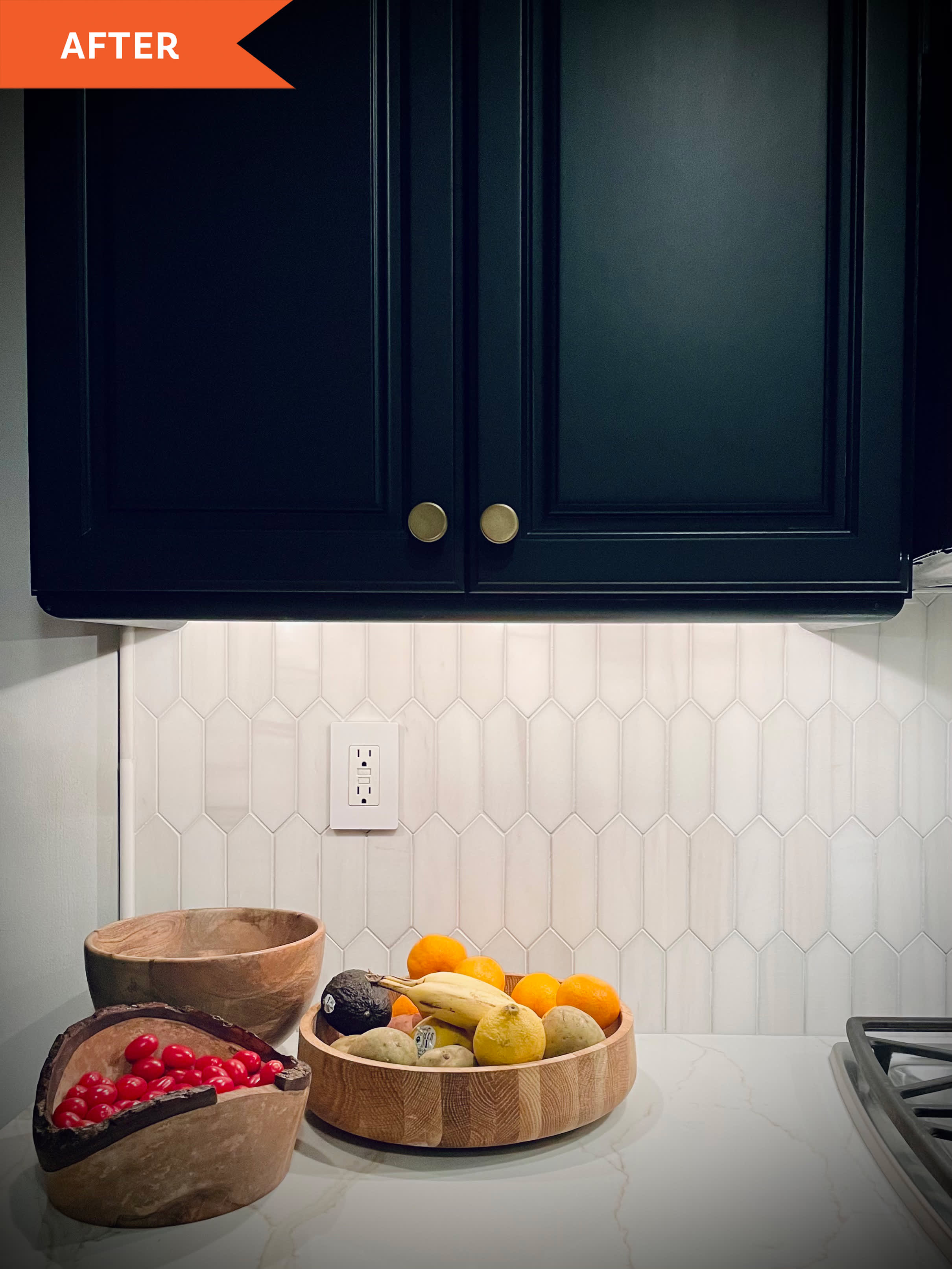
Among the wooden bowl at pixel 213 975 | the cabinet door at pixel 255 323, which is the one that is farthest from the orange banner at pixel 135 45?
the wooden bowl at pixel 213 975

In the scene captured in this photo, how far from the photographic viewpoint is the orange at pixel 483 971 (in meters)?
1.07

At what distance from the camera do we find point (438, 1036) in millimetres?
962

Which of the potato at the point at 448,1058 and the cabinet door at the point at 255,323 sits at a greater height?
the cabinet door at the point at 255,323

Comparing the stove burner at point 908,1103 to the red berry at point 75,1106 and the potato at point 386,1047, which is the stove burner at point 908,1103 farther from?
the red berry at point 75,1106

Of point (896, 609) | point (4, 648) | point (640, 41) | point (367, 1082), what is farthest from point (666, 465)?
point (4, 648)

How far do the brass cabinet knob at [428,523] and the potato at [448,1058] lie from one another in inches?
21.1

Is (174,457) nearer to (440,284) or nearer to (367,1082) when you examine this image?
(440,284)

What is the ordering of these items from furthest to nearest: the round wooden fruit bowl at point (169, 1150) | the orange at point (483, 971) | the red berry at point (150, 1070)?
the orange at point (483, 971), the red berry at point (150, 1070), the round wooden fruit bowl at point (169, 1150)

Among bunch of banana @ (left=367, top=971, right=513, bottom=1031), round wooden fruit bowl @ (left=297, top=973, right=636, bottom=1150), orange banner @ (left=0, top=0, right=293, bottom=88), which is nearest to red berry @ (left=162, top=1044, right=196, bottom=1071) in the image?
round wooden fruit bowl @ (left=297, top=973, right=636, bottom=1150)

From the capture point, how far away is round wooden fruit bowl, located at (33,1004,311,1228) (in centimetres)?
75

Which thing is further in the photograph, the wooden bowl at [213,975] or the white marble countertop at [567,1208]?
the wooden bowl at [213,975]

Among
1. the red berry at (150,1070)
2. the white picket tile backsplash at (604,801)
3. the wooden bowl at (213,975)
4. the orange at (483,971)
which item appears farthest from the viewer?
the white picket tile backsplash at (604,801)

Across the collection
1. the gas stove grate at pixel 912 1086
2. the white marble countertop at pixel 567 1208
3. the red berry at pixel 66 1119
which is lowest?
the white marble countertop at pixel 567 1208

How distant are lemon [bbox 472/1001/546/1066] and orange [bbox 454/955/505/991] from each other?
0.13m
